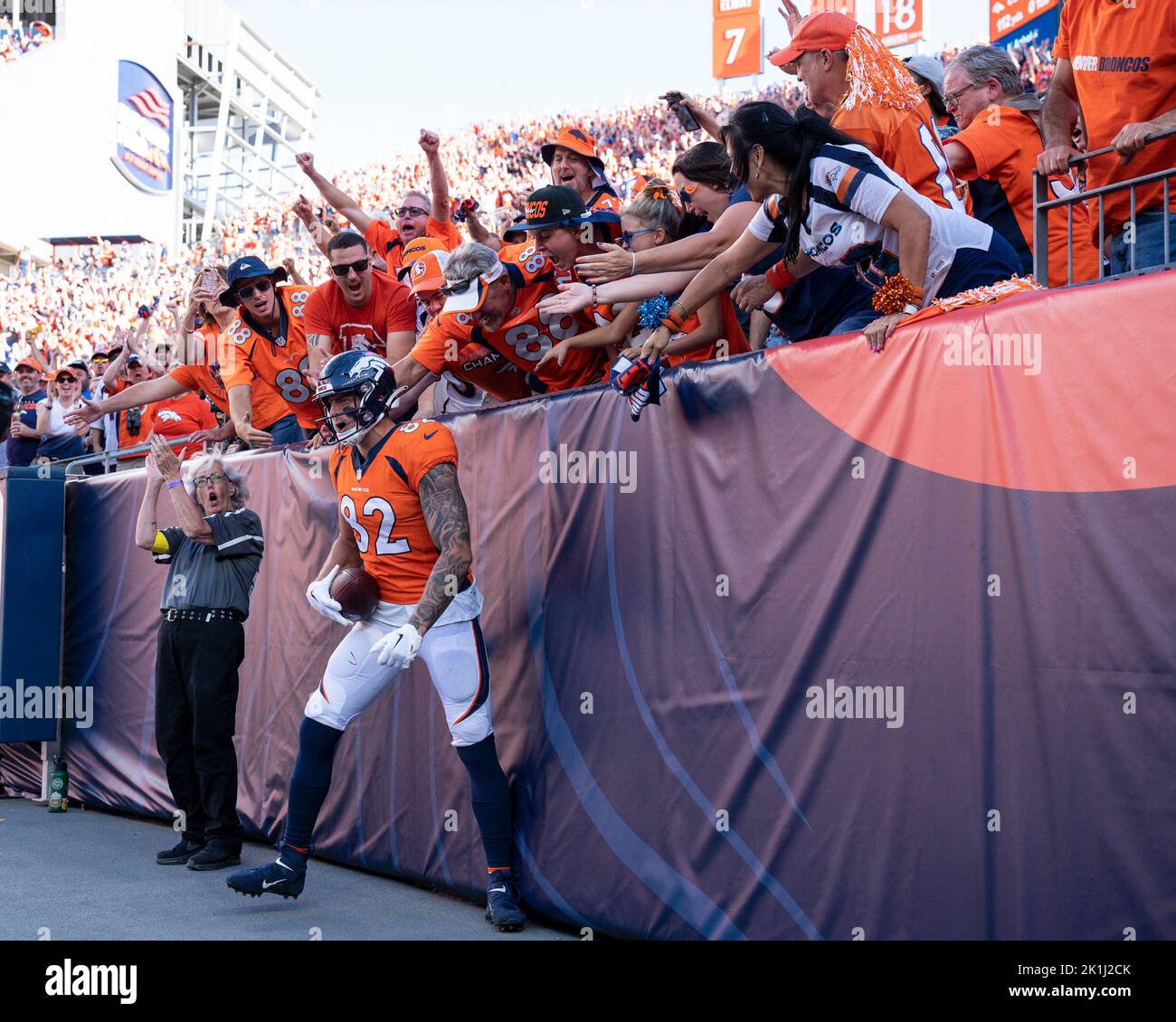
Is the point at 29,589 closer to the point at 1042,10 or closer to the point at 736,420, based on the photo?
the point at 736,420

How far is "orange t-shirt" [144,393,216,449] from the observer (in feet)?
33.3

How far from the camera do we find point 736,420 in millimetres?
4574

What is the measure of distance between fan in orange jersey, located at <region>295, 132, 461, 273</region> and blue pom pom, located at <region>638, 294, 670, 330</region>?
344 centimetres

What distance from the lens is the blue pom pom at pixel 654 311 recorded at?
16.4ft

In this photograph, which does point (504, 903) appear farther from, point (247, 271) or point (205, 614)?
point (247, 271)

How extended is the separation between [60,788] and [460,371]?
4948 mm

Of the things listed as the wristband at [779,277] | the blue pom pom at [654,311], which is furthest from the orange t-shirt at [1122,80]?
the blue pom pom at [654,311]

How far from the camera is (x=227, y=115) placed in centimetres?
6800

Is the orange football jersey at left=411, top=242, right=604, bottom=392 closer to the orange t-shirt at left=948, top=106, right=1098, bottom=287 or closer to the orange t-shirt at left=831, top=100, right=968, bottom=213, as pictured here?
the orange t-shirt at left=831, top=100, right=968, bottom=213

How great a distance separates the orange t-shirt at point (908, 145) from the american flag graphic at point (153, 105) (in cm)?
5807

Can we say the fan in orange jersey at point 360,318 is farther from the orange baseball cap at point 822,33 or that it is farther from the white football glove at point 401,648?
the orange baseball cap at point 822,33

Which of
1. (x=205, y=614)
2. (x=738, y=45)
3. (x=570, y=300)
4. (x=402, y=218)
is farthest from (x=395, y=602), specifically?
(x=738, y=45)

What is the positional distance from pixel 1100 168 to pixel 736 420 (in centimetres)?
153
